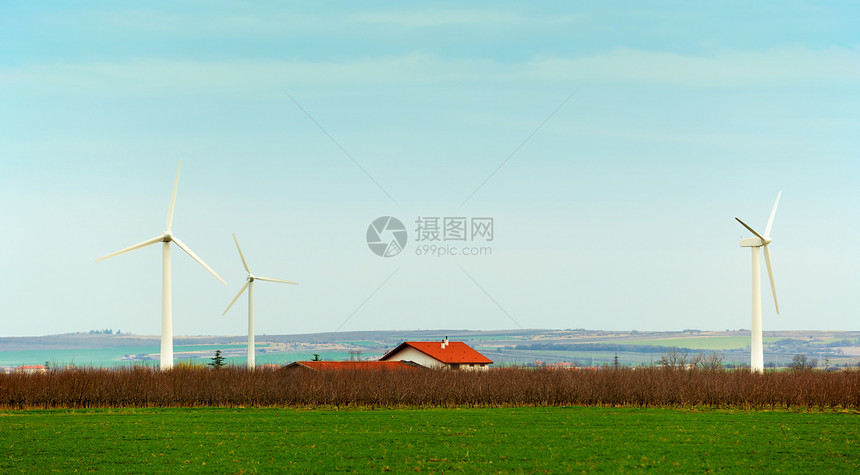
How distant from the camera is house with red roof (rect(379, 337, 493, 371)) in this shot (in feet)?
338

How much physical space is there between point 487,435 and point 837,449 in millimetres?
13654

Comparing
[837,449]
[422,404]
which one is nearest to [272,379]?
[422,404]

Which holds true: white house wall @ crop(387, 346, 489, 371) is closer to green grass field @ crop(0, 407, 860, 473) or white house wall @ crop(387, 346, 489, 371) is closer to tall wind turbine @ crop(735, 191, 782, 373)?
tall wind turbine @ crop(735, 191, 782, 373)

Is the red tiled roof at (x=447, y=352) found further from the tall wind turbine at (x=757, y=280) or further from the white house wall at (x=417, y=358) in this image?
the tall wind turbine at (x=757, y=280)

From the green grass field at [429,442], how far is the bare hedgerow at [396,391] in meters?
11.5

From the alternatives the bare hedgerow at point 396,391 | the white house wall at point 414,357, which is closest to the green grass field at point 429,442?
the bare hedgerow at point 396,391

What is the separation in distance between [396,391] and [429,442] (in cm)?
2910

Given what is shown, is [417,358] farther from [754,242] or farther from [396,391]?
[396,391]

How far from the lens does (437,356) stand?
10381 cm

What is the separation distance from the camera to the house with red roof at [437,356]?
102938 millimetres

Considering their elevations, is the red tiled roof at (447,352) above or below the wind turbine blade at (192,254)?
below

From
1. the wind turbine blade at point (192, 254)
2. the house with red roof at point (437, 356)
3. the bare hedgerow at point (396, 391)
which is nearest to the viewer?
the bare hedgerow at point (396, 391)

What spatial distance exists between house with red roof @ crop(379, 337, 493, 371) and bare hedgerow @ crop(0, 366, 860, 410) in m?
33.5

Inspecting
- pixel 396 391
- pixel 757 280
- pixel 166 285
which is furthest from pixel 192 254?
pixel 757 280
